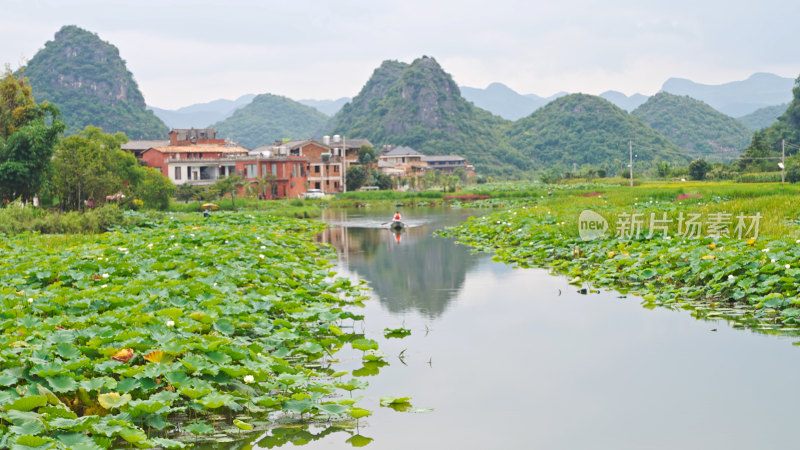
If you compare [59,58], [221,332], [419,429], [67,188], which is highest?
[59,58]

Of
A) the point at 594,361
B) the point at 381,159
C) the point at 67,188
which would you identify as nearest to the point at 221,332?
the point at 594,361

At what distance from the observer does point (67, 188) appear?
83.9ft

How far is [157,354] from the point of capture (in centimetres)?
576

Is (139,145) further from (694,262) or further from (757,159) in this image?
(694,262)

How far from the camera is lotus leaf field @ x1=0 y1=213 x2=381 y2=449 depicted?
496 cm

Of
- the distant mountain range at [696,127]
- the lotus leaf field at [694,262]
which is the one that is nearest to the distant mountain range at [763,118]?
the distant mountain range at [696,127]

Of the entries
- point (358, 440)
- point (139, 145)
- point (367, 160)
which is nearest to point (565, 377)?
point (358, 440)

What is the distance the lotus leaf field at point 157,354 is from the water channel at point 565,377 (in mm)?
439

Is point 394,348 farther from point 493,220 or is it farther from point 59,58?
point 59,58

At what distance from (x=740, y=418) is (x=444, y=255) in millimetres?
11662

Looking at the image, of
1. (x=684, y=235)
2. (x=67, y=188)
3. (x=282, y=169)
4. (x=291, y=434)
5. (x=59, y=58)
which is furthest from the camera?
(x=59, y=58)

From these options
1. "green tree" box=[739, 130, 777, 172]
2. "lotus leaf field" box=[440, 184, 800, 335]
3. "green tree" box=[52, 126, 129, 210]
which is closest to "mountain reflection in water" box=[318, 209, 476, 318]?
"lotus leaf field" box=[440, 184, 800, 335]

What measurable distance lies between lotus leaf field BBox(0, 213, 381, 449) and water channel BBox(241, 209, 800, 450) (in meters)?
0.44

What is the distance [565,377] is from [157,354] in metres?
3.94
